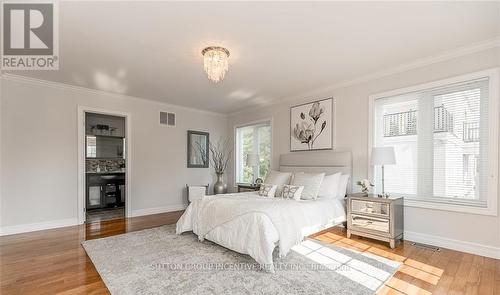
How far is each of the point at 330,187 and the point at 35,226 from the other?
492 centimetres

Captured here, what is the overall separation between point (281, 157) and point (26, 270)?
4.20 meters

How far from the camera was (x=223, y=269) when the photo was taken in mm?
2525

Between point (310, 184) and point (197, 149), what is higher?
point (197, 149)

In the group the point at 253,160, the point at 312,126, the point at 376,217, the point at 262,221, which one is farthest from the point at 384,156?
the point at 253,160

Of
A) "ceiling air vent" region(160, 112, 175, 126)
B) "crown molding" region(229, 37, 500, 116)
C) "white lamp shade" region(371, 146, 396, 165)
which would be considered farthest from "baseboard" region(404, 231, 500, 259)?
"ceiling air vent" region(160, 112, 175, 126)

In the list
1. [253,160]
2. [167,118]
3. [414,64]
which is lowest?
[253,160]

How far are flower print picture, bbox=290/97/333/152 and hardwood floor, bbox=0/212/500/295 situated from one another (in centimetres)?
169

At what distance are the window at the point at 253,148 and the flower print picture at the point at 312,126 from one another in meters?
0.78

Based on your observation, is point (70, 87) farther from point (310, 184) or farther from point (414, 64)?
point (414, 64)

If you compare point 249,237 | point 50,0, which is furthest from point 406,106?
point 50,0

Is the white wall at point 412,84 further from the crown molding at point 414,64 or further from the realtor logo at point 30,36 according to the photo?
the realtor logo at point 30,36

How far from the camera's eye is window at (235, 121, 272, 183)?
5.85 meters

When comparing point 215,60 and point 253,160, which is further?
point 253,160

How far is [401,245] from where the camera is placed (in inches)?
129
